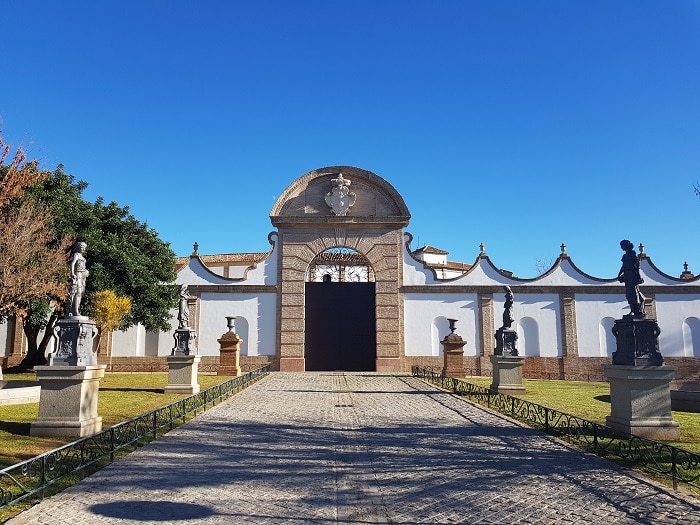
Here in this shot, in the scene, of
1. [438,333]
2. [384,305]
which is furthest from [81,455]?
[438,333]

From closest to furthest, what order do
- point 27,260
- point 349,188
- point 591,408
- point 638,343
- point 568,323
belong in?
point 638,343 → point 591,408 → point 27,260 → point 568,323 → point 349,188

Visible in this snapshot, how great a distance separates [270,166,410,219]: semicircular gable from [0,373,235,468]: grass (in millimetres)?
11201

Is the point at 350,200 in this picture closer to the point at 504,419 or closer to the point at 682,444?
the point at 504,419

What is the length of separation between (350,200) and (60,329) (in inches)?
801

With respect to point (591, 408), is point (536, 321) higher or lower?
higher

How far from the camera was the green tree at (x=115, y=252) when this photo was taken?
2233 centimetres

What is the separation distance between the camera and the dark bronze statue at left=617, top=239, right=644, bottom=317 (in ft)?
35.2

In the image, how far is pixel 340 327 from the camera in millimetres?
29453

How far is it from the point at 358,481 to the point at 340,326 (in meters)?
22.5

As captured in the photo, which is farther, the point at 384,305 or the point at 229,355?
the point at 384,305

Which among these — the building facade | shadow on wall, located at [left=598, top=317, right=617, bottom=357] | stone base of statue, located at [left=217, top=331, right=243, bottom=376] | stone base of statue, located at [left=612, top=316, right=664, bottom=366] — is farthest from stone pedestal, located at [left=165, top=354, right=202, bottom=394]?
shadow on wall, located at [left=598, top=317, right=617, bottom=357]

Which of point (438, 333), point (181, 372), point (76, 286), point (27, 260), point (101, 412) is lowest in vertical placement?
point (101, 412)

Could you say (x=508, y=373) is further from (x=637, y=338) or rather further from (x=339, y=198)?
(x=339, y=198)

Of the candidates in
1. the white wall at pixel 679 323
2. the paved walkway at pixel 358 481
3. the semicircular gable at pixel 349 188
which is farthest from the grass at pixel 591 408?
the semicircular gable at pixel 349 188
